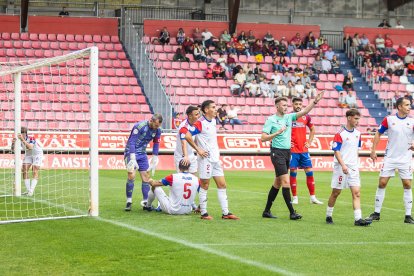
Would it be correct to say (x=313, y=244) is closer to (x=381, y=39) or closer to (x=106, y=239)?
(x=106, y=239)

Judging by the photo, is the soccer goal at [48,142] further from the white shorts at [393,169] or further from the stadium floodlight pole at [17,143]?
the white shorts at [393,169]

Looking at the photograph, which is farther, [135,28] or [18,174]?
[135,28]

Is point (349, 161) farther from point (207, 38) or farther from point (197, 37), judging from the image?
point (197, 37)

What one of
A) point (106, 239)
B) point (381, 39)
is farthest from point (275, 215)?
point (381, 39)

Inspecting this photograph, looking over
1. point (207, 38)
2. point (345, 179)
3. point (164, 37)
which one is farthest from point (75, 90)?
point (345, 179)

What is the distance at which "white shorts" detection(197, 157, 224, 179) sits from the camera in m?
14.0

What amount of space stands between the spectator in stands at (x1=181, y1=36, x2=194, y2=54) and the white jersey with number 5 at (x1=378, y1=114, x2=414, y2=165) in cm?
2651

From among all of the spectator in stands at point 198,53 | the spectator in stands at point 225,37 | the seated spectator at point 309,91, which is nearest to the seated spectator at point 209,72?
the spectator in stands at point 198,53

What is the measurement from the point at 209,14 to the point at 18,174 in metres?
26.4

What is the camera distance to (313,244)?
11.2 m

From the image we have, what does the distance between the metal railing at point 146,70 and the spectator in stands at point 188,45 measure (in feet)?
6.08

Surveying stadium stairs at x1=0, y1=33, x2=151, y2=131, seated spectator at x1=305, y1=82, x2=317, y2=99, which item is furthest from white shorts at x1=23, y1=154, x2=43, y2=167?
seated spectator at x1=305, y1=82, x2=317, y2=99

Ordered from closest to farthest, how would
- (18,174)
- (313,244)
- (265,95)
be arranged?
1. (313,244)
2. (18,174)
3. (265,95)

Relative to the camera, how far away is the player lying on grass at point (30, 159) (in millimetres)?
19438
